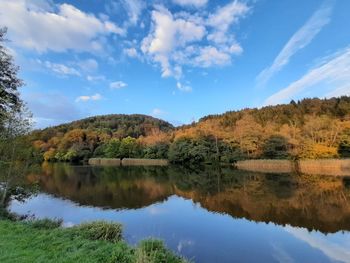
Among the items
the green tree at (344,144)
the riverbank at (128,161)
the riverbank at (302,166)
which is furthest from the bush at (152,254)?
the riverbank at (128,161)

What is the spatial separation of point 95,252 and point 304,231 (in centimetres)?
1052

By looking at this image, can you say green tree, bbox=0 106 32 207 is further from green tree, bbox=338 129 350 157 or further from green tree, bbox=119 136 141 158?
green tree, bbox=119 136 141 158

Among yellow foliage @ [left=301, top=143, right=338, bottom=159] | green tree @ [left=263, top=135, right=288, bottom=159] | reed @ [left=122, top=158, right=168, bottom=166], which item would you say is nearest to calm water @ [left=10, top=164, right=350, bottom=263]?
yellow foliage @ [left=301, top=143, right=338, bottom=159]

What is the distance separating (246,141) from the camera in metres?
53.7

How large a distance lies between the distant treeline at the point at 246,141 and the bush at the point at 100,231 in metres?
23.7

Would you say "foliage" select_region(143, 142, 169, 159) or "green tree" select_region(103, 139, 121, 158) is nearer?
"foliage" select_region(143, 142, 169, 159)

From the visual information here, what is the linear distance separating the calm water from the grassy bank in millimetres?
3413

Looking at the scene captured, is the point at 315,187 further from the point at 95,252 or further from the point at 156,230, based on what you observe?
the point at 95,252

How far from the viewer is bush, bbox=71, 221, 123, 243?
1041 centimetres

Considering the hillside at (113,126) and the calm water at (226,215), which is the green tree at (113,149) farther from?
the calm water at (226,215)

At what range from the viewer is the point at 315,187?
88.5 feet

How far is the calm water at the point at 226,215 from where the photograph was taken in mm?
12023

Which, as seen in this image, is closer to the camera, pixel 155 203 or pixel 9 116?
pixel 9 116

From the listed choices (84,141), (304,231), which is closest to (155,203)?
(304,231)
